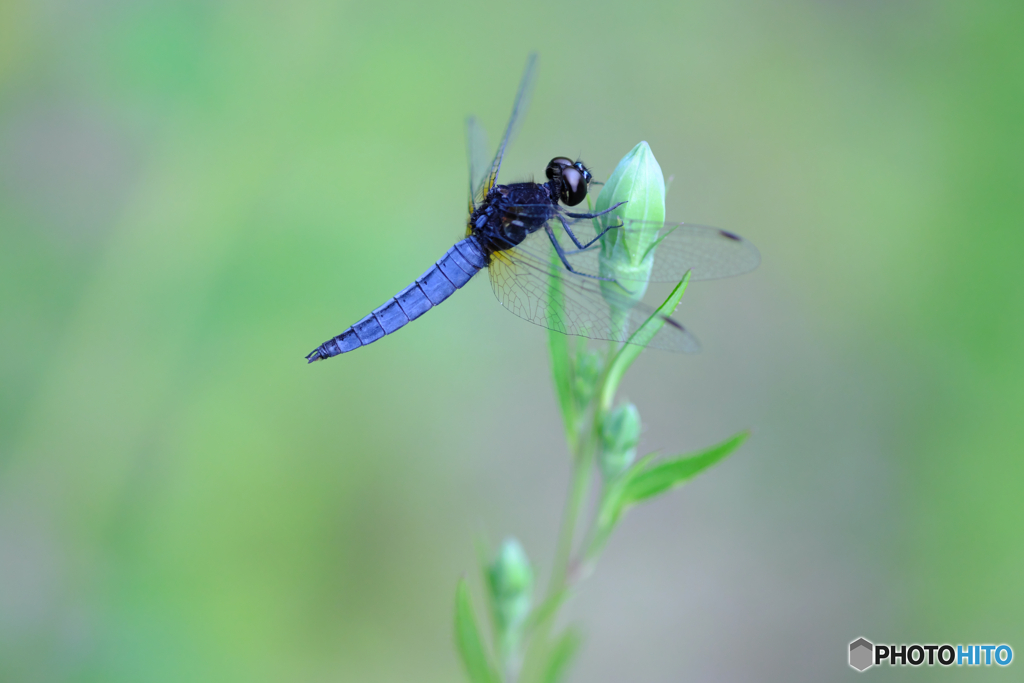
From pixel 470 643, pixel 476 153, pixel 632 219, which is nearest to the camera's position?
pixel 632 219

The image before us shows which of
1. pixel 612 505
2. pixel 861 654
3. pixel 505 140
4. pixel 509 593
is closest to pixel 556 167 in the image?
pixel 505 140

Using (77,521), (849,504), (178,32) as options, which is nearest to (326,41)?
(178,32)

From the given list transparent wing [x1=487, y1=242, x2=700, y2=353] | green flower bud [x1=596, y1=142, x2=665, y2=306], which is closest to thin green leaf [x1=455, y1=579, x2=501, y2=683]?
transparent wing [x1=487, y1=242, x2=700, y2=353]

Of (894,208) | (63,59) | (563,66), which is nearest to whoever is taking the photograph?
(63,59)

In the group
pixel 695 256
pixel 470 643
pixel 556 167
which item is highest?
pixel 556 167

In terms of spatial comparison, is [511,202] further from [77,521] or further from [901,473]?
[901,473]

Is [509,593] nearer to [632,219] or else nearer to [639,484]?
[639,484]
